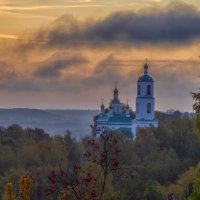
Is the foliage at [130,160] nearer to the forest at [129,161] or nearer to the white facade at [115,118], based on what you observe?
the forest at [129,161]

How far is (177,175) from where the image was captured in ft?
208

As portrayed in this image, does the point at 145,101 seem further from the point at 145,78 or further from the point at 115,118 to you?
the point at 115,118

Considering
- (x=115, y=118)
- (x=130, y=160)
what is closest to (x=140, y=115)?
(x=115, y=118)

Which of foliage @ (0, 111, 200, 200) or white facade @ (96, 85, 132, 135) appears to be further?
white facade @ (96, 85, 132, 135)

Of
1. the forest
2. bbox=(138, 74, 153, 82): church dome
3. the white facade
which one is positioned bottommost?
the forest

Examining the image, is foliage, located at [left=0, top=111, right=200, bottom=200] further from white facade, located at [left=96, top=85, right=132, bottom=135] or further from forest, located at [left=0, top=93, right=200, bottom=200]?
white facade, located at [left=96, top=85, right=132, bottom=135]

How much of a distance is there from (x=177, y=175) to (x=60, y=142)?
22.1 metres

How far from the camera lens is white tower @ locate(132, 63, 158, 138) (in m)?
130

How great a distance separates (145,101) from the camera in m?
131

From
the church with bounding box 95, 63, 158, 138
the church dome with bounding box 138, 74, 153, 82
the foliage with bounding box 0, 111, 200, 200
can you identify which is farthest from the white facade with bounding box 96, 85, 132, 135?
the foliage with bounding box 0, 111, 200, 200

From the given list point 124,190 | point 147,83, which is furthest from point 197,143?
point 147,83

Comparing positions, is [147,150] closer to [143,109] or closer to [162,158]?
[162,158]

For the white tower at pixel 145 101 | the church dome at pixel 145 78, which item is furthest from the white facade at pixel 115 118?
the church dome at pixel 145 78

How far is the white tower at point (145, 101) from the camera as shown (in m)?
130
